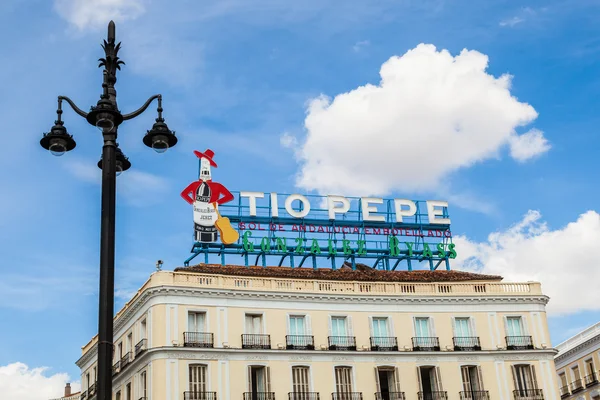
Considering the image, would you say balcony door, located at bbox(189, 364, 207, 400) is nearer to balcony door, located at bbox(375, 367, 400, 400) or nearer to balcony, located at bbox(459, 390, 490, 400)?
balcony door, located at bbox(375, 367, 400, 400)

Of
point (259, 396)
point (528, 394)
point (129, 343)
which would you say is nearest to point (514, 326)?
point (528, 394)

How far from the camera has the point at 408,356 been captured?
2426 inches

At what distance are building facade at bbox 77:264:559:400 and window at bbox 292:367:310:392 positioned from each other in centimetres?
7

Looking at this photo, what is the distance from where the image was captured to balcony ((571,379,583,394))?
8312 cm

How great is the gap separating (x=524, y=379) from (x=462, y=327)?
19.1 ft

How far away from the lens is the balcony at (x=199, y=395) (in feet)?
182

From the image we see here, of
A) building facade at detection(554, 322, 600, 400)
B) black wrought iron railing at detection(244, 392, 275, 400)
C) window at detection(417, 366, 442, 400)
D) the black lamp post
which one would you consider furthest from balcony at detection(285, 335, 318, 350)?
the black lamp post

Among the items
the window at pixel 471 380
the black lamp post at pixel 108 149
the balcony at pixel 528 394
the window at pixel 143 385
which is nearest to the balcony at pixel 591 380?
the balcony at pixel 528 394

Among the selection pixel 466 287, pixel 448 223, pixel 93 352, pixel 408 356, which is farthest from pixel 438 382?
pixel 93 352

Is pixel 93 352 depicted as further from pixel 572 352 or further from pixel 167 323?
pixel 572 352

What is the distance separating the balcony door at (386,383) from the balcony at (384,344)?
4.67ft

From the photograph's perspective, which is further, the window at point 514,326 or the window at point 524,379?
the window at point 514,326

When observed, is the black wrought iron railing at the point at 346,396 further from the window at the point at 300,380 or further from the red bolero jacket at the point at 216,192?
the red bolero jacket at the point at 216,192

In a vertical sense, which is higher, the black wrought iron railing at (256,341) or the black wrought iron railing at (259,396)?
the black wrought iron railing at (256,341)
